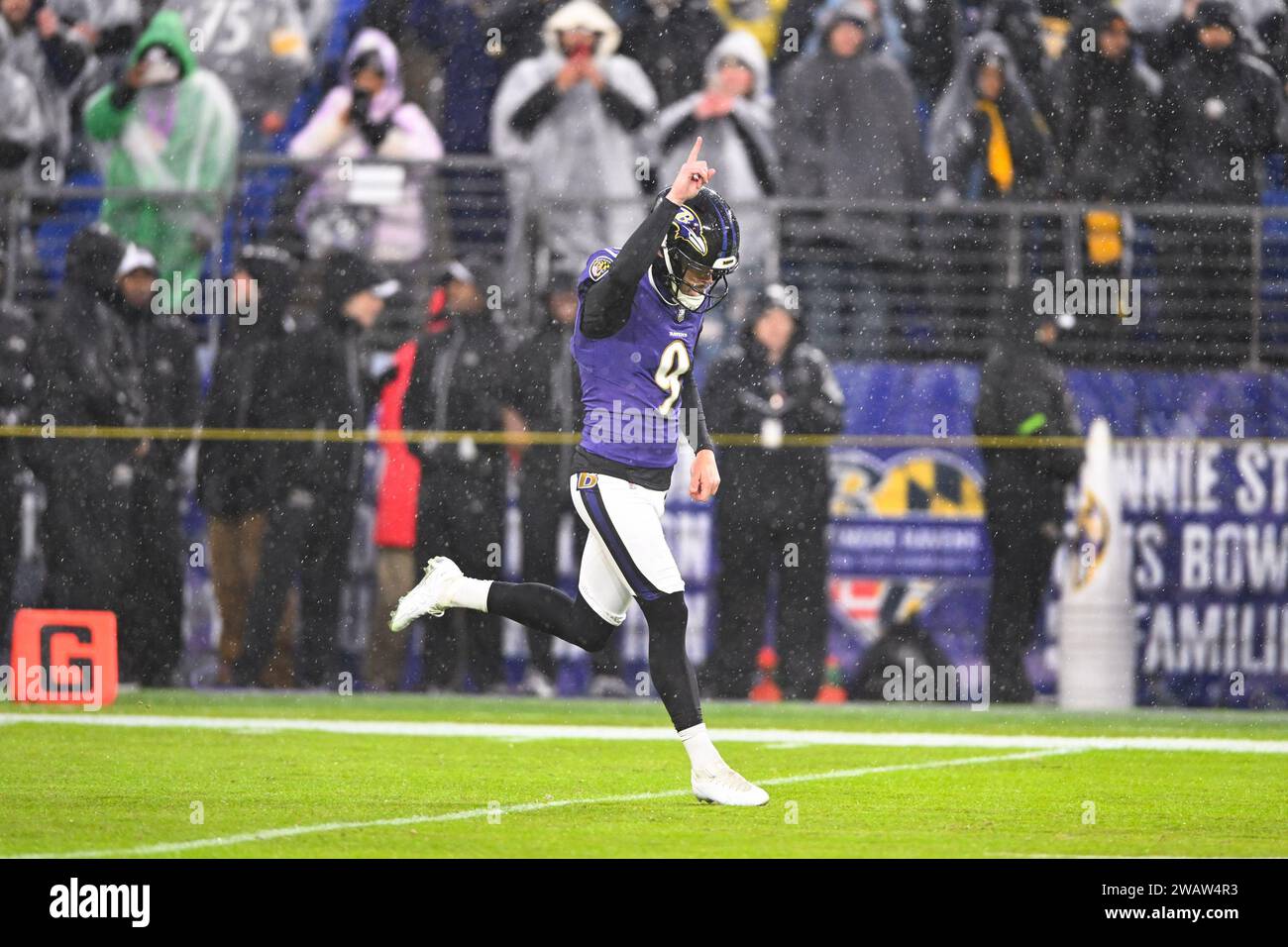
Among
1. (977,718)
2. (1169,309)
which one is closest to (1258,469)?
(1169,309)

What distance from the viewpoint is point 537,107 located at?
13898 mm

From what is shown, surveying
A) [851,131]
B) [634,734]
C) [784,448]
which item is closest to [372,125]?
[851,131]

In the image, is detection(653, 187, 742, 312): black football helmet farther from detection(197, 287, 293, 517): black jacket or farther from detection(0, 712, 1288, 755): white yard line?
detection(197, 287, 293, 517): black jacket

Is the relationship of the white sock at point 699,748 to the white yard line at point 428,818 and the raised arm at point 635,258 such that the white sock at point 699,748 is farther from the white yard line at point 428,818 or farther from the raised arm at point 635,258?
the raised arm at point 635,258

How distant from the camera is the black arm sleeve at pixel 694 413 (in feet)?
26.9

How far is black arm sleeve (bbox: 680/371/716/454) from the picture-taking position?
8211 millimetres

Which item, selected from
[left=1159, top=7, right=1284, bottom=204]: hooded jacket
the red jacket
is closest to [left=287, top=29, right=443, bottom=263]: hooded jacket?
the red jacket

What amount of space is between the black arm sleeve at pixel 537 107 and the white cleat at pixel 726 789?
6964 mm

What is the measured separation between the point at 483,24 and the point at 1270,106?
201 inches

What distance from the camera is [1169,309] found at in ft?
43.2

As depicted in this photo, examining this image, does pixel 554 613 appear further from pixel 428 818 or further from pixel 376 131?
pixel 376 131

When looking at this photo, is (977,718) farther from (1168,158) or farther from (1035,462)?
(1168,158)

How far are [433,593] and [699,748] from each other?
1531mm
